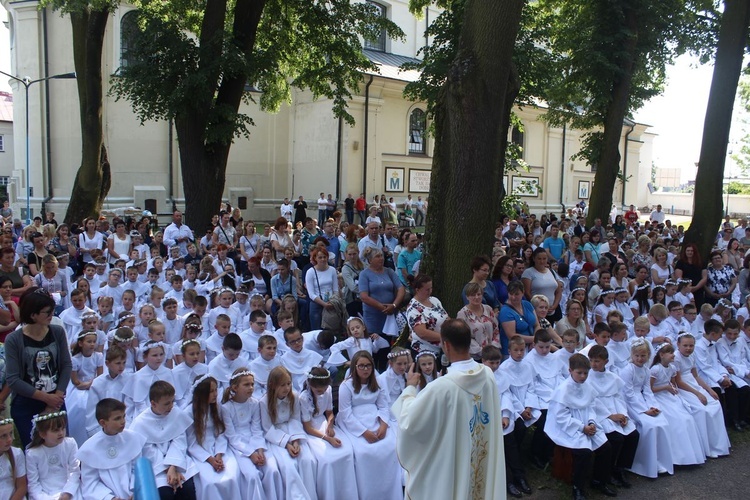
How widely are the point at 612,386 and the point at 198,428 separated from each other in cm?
413

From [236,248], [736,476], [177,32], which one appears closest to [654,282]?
[736,476]

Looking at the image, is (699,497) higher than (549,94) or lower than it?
lower

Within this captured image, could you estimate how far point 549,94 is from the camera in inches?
771

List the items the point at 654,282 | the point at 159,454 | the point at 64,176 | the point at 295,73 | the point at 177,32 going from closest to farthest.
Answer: the point at 159,454, the point at 654,282, the point at 177,32, the point at 295,73, the point at 64,176

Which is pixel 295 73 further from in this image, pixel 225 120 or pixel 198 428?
pixel 198 428

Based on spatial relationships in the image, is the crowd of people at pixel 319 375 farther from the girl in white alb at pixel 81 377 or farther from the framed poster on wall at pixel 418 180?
the framed poster on wall at pixel 418 180

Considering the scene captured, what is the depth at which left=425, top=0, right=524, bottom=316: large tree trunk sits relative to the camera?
764cm

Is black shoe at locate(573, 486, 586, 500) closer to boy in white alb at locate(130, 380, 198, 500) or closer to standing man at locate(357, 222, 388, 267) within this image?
boy in white alb at locate(130, 380, 198, 500)

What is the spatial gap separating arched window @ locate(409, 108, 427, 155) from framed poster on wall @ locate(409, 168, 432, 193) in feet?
3.38

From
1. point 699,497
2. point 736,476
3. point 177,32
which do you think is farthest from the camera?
point 177,32

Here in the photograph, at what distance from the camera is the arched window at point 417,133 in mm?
30516

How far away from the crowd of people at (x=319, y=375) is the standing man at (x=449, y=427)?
7.8 inches

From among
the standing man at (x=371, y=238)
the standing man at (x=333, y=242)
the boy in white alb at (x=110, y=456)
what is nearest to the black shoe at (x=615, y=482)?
the boy in white alb at (x=110, y=456)

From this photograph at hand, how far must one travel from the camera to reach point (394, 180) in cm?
2955
